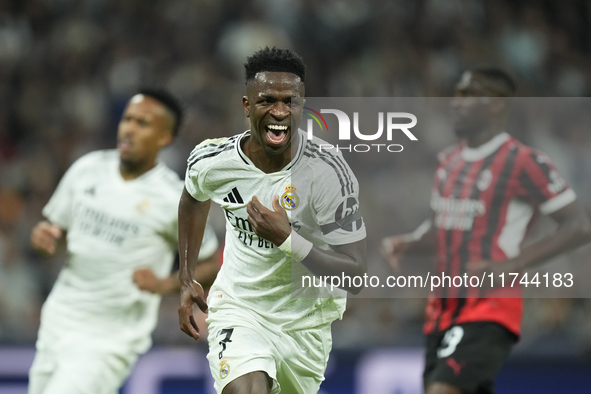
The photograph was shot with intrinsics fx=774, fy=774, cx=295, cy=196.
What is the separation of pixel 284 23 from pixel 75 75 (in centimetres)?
244

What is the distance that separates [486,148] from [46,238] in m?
2.85

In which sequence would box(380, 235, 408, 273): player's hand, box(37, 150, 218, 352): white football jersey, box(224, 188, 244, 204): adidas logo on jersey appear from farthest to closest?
1. box(37, 150, 218, 352): white football jersey
2. box(380, 235, 408, 273): player's hand
3. box(224, 188, 244, 204): adidas logo on jersey

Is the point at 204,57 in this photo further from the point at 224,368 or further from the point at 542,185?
the point at 224,368

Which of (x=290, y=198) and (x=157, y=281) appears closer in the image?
(x=290, y=198)

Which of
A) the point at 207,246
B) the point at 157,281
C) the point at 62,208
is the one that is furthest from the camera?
the point at 62,208

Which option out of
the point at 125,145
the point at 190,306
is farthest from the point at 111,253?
the point at 190,306

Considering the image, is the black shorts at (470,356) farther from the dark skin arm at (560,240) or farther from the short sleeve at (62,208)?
the short sleeve at (62,208)

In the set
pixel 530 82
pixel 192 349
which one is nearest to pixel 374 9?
pixel 530 82

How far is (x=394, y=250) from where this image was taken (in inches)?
195

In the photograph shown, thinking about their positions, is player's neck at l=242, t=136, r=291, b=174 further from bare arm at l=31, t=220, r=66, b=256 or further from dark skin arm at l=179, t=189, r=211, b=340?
→ bare arm at l=31, t=220, r=66, b=256

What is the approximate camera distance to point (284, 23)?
877cm

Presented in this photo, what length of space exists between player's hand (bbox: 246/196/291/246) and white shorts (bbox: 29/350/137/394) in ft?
6.68

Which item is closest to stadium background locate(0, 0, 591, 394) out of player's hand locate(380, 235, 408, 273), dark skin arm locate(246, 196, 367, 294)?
player's hand locate(380, 235, 408, 273)

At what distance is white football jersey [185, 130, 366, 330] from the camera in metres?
3.58
